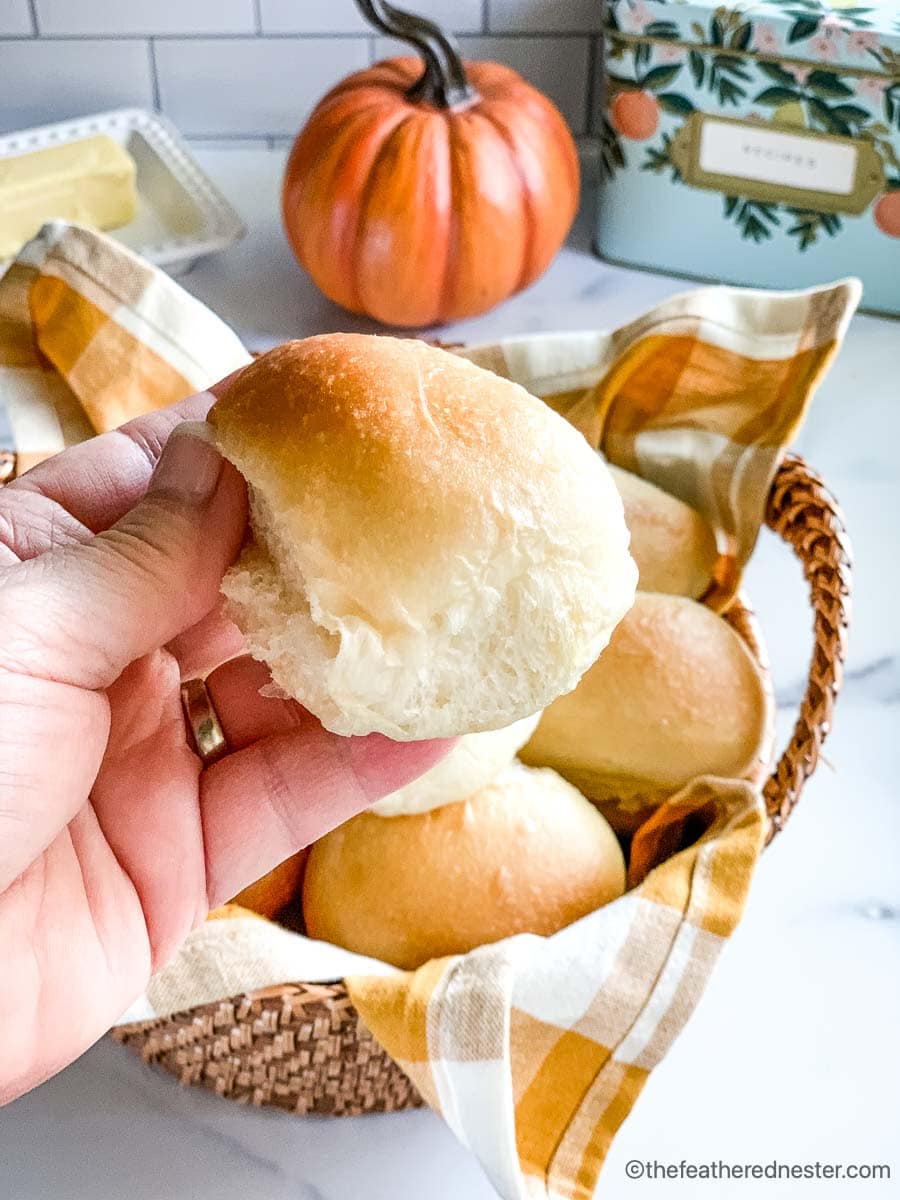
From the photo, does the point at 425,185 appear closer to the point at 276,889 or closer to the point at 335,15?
the point at 335,15

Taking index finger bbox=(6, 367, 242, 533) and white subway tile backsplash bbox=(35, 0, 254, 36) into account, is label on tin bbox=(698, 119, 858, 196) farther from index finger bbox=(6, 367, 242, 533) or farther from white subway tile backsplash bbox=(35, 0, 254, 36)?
index finger bbox=(6, 367, 242, 533)

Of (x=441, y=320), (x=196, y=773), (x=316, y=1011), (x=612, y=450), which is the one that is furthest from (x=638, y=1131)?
(x=441, y=320)

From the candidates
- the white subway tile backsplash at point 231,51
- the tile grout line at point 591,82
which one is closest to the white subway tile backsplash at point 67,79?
the white subway tile backsplash at point 231,51

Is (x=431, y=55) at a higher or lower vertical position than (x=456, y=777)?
higher

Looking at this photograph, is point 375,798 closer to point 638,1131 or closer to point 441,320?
point 638,1131

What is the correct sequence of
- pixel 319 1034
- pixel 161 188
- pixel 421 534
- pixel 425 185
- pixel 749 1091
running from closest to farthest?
pixel 421 534 < pixel 319 1034 < pixel 749 1091 < pixel 425 185 < pixel 161 188

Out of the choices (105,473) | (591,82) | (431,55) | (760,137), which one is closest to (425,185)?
(431,55)
